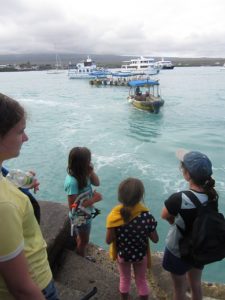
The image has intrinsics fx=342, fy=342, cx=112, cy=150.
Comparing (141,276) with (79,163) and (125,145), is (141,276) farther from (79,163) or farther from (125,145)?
(125,145)

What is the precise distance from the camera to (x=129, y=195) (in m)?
3.02

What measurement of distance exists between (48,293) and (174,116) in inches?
1074

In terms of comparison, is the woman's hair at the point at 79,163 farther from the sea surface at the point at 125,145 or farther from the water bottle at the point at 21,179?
the sea surface at the point at 125,145

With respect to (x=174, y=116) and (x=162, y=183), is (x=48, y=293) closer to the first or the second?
(x=162, y=183)

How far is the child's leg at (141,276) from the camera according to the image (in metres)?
3.39

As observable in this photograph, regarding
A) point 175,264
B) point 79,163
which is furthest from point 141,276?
point 79,163

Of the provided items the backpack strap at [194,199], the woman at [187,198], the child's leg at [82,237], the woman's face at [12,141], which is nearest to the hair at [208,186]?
the woman at [187,198]

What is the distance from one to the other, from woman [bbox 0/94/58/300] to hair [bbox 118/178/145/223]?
1.25 meters

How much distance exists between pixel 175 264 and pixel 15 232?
6.48ft

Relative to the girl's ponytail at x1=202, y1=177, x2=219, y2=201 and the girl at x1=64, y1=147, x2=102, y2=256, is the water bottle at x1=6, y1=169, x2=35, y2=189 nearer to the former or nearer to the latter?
the girl at x1=64, y1=147, x2=102, y2=256

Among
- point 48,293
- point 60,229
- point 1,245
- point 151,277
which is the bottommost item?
point 151,277

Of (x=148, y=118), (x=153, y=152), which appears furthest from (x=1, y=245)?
(x=148, y=118)

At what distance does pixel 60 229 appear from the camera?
4242 mm

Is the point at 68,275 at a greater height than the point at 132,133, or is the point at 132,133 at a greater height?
the point at 68,275
